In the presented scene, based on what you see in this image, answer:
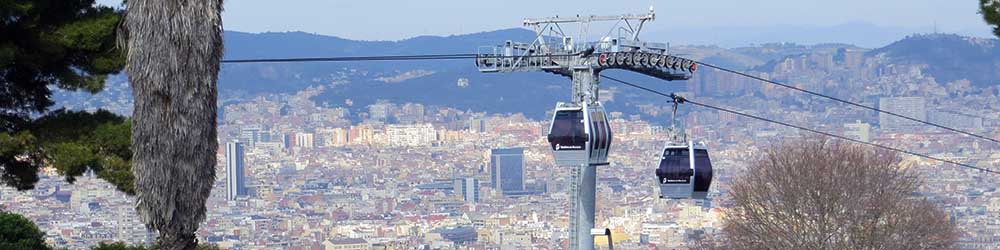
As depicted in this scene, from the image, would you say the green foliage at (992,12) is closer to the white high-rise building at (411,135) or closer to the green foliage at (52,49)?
the green foliage at (52,49)

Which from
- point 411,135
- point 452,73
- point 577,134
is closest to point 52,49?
Answer: point 577,134

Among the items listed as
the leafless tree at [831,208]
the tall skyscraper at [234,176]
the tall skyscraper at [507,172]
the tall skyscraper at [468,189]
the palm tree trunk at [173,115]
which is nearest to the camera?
the palm tree trunk at [173,115]

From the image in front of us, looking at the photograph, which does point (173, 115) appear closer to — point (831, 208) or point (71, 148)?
point (71, 148)

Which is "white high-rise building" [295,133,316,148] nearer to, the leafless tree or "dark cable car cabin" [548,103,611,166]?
the leafless tree

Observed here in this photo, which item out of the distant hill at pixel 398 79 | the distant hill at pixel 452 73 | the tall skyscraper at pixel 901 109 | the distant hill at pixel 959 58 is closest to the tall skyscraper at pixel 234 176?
the distant hill at pixel 398 79

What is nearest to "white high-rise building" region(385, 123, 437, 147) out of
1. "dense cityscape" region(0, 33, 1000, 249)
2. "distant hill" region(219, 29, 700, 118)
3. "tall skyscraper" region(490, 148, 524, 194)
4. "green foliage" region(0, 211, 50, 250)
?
"dense cityscape" region(0, 33, 1000, 249)
